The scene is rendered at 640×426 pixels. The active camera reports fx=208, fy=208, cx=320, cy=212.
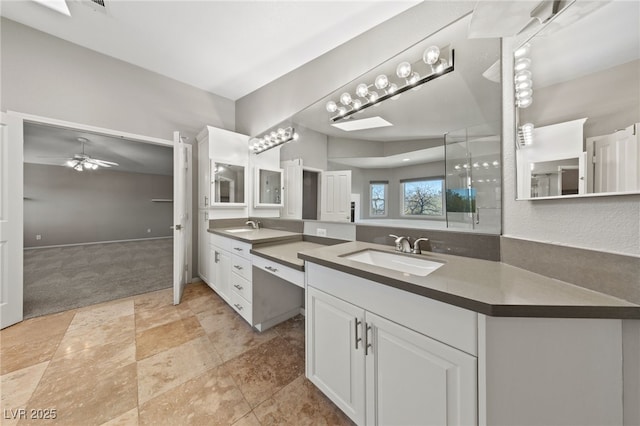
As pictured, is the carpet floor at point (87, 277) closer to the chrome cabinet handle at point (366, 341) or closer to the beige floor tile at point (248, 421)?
the beige floor tile at point (248, 421)

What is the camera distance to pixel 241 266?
1962 millimetres

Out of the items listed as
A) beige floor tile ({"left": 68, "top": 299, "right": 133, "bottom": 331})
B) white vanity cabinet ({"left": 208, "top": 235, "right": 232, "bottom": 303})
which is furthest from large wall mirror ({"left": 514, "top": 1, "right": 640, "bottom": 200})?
beige floor tile ({"left": 68, "top": 299, "right": 133, "bottom": 331})

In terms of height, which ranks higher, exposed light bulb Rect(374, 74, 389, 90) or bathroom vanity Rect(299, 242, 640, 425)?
exposed light bulb Rect(374, 74, 389, 90)

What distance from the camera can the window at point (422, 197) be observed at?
1303 millimetres

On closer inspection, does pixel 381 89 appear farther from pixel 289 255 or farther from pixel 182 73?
pixel 182 73

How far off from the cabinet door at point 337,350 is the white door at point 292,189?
1114mm

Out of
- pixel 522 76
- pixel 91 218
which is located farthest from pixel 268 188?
pixel 91 218

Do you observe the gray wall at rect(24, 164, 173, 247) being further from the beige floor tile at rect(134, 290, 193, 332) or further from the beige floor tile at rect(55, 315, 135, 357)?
the beige floor tile at rect(55, 315, 135, 357)

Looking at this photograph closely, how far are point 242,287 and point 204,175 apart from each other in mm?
1761

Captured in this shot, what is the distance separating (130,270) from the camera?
3.66 metres

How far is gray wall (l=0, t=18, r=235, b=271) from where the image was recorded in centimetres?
204

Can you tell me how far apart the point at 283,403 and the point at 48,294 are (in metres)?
3.48

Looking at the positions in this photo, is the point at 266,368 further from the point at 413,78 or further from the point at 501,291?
the point at 413,78

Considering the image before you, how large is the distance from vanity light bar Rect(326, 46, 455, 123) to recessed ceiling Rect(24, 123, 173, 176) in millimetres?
3388
